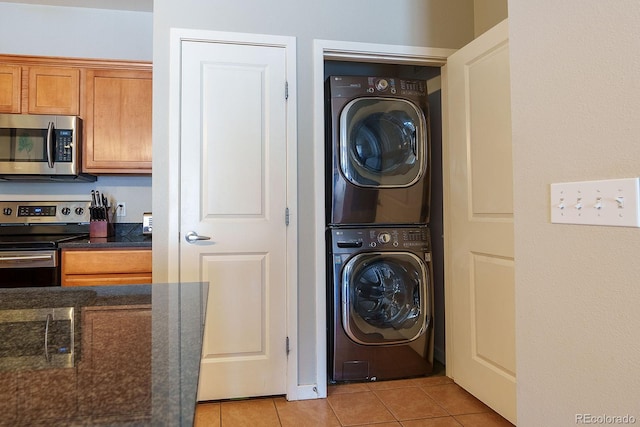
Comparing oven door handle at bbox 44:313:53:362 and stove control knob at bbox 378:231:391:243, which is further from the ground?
stove control knob at bbox 378:231:391:243

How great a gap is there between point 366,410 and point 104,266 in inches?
67.0

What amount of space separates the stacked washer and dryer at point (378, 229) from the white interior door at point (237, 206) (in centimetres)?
35

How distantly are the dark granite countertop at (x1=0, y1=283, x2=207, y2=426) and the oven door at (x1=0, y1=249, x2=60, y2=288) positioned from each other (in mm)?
1506

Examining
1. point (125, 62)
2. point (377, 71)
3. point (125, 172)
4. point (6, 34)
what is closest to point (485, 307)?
point (377, 71)

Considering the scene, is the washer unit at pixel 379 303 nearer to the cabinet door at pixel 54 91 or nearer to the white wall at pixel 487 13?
the white wall at pixel 487 13

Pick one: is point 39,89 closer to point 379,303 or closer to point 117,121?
point 117,121

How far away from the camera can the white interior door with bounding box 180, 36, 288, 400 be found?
2150 mm

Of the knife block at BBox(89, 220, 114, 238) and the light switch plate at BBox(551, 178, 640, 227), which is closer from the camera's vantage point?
the light switch plate at BBox(551, 178, 640, 227)

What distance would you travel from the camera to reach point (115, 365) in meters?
0.57

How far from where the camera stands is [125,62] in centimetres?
268

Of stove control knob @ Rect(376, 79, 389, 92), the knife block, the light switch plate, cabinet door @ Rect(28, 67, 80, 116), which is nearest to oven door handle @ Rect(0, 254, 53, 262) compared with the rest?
the knife block

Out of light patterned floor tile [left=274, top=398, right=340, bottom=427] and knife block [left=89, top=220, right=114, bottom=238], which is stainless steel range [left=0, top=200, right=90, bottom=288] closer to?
knife block [left=89, top=220, right=114, bottom=238]

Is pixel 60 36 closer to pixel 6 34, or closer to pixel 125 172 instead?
pixel 6 34

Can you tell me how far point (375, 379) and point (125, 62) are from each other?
8.57 feet
